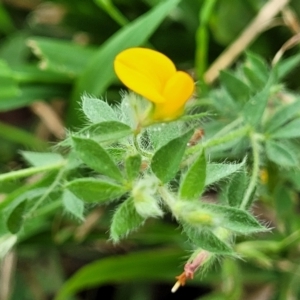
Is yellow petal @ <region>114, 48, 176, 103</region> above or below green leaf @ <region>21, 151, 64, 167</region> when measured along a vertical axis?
above

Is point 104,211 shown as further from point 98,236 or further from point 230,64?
point 230,64

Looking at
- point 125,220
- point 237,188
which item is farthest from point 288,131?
point 125,220

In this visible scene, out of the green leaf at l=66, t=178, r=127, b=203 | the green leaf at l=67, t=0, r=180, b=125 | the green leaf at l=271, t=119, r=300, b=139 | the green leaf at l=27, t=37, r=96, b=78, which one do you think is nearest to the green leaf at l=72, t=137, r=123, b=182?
the green leaf at l=66, t=178, r=127, b=203

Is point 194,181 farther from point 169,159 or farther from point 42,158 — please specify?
point 42,158

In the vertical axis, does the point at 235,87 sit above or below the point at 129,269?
above

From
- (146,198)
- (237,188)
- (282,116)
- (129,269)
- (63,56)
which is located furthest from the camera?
(63,56)

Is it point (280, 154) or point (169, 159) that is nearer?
point (169, 159)

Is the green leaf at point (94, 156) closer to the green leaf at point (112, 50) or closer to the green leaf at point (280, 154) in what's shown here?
the green leaf at point (280, 154)

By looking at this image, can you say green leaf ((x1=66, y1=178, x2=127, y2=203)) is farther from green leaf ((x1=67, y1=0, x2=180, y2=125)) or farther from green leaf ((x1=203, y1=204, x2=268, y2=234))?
green leaf ((x1=67, y1=0, x2=180, y2=125))
